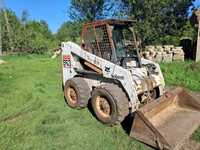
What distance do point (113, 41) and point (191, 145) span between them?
251cm

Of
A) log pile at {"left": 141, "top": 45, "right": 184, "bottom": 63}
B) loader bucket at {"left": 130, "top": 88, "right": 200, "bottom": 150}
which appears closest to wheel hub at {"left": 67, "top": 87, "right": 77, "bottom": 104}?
loader bucket at {"left": 130, "top": 88, "right": 200, "bottom": 150}

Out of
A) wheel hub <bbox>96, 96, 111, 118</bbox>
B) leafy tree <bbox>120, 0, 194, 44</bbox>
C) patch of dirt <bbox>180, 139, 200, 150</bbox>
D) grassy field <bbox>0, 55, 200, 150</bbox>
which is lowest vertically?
patch of dirt <bbox>180, 139, 200, 150</bbox>

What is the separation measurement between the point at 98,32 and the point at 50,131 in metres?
2.27

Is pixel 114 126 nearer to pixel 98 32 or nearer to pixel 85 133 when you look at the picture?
pixel 85 133

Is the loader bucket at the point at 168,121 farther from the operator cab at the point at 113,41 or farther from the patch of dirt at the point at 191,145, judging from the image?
the operator cab at the point at 113,41

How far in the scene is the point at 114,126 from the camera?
4.90 meters

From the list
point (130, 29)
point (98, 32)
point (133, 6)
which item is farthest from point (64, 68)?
point (133, 6)

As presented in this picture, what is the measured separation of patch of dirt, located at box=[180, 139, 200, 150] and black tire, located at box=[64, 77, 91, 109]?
7.74 feet

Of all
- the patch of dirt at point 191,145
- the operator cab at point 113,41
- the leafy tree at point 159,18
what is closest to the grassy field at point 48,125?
the patch of dirt at point 191,145

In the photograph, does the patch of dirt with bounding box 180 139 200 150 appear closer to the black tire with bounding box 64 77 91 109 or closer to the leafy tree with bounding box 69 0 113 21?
the black tire with bounding box 64 77 91 109

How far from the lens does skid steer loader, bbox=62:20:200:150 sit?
4.28m

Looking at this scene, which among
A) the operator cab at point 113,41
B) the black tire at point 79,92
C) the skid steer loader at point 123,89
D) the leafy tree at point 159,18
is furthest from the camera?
the leafy tree at point 159,18

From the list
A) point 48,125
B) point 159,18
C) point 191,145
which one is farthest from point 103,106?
Answer: point 159,18

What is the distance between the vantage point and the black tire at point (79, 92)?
5777 millimetres
